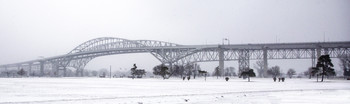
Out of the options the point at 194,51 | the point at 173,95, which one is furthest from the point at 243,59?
the point at 173,95

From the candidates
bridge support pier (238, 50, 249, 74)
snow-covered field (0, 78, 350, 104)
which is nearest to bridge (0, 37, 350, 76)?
bridge support pier (238, 50, 249, 74)

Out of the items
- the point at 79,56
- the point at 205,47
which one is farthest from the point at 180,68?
the point at 79,56

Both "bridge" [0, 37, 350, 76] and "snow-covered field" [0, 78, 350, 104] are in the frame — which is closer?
"snow-covered field" [0, 78, 350, 104]

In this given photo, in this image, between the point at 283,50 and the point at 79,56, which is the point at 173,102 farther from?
the point at 79,56

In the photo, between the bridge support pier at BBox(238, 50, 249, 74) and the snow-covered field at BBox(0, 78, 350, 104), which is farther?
the bridge support pier at BBox(238, 50, 249, 74)

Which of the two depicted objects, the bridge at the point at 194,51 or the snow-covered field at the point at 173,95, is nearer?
the snow-covered field at the point at 173,95

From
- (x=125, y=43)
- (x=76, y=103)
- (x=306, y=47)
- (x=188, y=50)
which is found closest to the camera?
(x=76, y=103)

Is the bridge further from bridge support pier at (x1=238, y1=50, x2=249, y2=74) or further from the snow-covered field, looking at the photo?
the snow-covered field

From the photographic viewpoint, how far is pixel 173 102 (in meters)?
18.4

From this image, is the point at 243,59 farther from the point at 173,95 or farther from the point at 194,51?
the point at 173,95

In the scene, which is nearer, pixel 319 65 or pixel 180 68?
pixel 319 65

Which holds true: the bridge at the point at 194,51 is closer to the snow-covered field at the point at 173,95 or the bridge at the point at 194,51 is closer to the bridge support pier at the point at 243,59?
the bridge support pier at the point at 243,59

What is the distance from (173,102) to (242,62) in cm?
8668

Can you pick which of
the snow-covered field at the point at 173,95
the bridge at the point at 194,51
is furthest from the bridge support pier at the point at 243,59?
the snow-covered field at the point at 173,95
